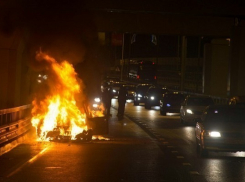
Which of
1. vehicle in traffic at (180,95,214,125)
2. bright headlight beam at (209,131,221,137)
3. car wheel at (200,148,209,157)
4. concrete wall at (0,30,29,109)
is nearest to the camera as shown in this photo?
bright headlight beam at (209,131,221,137)

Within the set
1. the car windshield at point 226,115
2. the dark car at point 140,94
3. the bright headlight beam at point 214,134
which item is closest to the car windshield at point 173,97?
the dark car at point 140,94

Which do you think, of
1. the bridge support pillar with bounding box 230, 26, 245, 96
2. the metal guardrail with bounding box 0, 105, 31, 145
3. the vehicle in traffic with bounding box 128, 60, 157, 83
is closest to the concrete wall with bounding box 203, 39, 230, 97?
the bridge support pillar with bounding box 230, 26, 245, 96

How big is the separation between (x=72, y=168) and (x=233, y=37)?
28.3 metres

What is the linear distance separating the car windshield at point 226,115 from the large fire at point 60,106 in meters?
5.20

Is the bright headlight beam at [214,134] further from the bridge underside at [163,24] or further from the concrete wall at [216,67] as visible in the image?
the concrete wall at [216,67]

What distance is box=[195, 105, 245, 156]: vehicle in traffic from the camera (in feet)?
55.8

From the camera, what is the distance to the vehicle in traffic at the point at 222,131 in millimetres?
17016

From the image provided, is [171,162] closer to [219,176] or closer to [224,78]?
[219,176]

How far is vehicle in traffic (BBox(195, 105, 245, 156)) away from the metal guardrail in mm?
5476

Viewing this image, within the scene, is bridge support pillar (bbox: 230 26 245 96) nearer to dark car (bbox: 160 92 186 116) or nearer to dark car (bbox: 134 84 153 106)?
dark car (bbox: 160 92 186 116)

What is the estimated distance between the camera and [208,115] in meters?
18.4

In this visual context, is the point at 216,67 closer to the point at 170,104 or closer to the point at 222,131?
the point at 170,104

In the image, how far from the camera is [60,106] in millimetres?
23812

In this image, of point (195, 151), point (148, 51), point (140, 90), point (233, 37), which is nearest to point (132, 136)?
point (195, 151)
